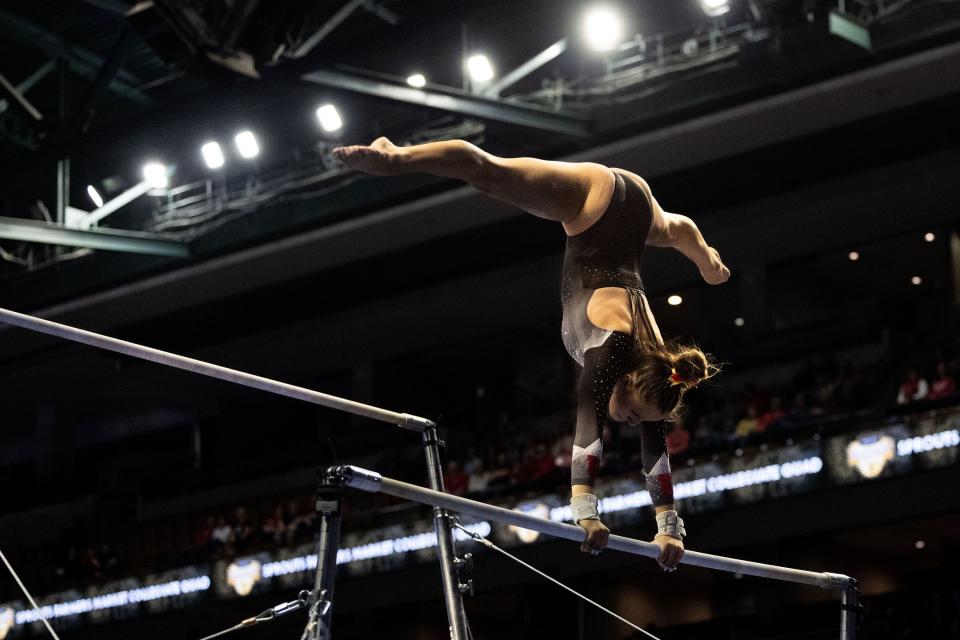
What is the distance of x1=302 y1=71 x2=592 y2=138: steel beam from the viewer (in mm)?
11172

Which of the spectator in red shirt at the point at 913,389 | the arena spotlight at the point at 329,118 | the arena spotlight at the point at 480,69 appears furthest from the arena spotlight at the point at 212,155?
the spectator in red shirt at the point at 913,389

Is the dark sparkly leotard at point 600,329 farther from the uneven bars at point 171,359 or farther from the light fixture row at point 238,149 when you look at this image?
the light fixture row at point 238,149

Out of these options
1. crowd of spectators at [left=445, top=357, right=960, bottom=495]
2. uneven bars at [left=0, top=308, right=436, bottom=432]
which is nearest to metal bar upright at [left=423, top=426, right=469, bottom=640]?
uneven bars at [left=0, top=308, right=436, bottom=432]

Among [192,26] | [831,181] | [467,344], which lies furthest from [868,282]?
[192,26]

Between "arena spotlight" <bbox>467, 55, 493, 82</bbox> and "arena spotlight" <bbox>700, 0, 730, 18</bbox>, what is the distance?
204cm

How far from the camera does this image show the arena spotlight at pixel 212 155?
13398 mm

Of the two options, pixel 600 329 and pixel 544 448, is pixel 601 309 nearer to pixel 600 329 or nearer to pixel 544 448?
pixel 600 329

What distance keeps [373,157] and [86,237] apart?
992cm

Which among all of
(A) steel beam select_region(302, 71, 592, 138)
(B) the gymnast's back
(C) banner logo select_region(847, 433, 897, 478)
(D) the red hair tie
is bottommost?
(D) the red hair tie

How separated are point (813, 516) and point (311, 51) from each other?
5974 mm

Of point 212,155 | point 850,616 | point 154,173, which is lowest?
point 850,616

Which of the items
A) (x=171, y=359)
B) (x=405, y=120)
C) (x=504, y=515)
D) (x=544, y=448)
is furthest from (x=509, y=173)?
(x=544, y=448)

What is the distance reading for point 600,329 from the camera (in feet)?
14.8

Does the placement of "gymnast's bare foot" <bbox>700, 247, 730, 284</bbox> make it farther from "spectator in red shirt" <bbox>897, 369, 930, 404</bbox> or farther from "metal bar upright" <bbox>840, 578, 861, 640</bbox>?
"spectator in red shirt" <bbox>897, 369, 930, 404</bbox>
